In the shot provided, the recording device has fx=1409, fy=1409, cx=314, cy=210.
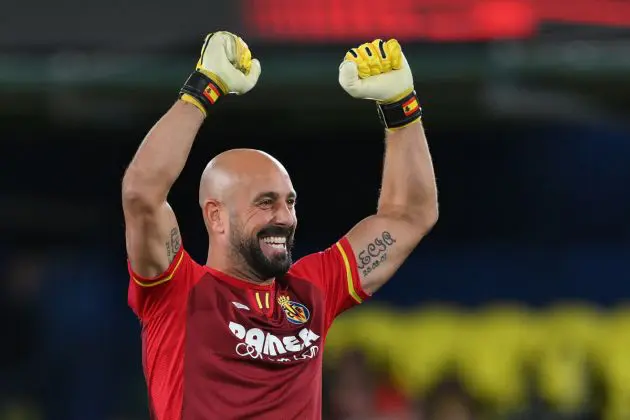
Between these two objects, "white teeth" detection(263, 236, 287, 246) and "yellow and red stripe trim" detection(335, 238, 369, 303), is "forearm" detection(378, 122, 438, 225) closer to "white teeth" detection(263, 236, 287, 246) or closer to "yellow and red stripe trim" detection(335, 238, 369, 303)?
"yellow and red stripe trim" detection(335, 238, 369, 303)

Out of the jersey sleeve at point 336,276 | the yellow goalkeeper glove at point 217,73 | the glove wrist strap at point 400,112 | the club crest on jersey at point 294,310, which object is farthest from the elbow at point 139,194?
the glove wrist strap at point 400,112

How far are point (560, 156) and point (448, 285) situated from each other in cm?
127

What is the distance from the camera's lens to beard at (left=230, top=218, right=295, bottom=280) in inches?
184

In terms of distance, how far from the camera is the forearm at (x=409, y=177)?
16.8ft

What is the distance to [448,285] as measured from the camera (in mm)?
10539

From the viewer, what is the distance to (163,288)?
4562mm

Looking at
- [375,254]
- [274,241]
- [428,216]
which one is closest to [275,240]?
[274,241]

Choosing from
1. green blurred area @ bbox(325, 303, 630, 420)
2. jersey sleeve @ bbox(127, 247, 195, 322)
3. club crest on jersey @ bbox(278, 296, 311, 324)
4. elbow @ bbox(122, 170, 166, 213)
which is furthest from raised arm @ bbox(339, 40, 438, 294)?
green blurred area @ bbox(325, 303, 630, 420)

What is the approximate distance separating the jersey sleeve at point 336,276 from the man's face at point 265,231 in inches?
11.0

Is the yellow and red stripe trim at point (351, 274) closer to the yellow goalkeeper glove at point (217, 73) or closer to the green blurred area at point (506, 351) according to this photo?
the yellow goalkeeper glove at point (217, 73)

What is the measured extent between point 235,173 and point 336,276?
21.9 inches

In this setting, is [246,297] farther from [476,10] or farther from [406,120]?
[476,10]

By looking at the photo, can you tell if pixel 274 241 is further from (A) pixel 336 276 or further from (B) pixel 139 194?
(B) pixel 139 194

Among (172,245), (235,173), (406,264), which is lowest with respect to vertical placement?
(406,264)
